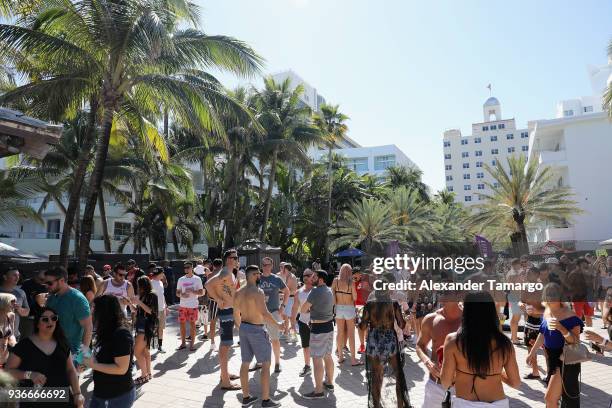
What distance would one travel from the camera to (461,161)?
91.1m

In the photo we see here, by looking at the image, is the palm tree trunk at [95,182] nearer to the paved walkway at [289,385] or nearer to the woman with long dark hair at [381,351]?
the paved walkway at [289,385]

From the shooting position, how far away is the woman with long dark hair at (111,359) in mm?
3516

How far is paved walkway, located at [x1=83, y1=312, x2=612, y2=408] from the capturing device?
5.79m

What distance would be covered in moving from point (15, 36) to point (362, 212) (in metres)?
22.7

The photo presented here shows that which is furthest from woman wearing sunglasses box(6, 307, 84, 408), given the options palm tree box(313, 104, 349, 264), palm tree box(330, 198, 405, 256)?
palm tree box(313, 104, 349, 264)

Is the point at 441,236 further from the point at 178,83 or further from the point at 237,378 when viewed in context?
the point at 237,378

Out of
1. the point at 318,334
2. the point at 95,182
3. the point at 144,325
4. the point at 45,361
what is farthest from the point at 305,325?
the point at 95,182

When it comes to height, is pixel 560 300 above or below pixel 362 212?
below

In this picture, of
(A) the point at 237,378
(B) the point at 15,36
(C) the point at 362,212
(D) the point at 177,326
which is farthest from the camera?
(C) the point at 362,212

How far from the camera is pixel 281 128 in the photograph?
2856 centimetres

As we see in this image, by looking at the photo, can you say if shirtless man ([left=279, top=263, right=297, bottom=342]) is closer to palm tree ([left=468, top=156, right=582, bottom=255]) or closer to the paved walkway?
the paved walkway

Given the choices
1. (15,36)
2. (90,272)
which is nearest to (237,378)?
(90,272)

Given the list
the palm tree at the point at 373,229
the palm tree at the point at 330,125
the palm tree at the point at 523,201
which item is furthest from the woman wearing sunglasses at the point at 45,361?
the palm tree at the point at 330,125

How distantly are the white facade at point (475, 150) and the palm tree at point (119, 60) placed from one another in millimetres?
83886
